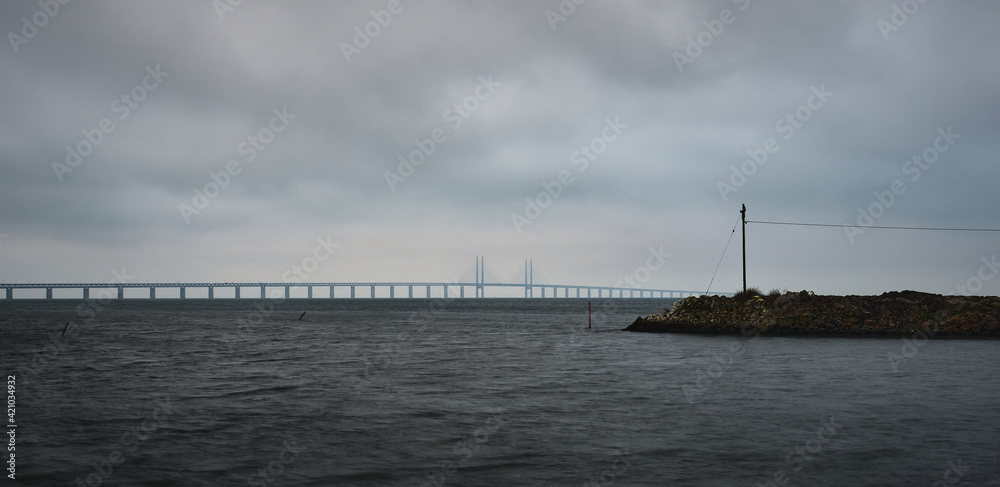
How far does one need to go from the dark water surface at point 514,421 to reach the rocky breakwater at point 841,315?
1427 centimetres

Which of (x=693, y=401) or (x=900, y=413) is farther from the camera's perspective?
(x=693, y=401)

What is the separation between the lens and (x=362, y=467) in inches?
452

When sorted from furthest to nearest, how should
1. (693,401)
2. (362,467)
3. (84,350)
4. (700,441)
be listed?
(84,350) < (693,401) < (700,441) < (362,467)

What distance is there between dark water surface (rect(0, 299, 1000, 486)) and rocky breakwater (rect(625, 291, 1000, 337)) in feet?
46.8

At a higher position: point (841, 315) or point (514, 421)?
point (841, 315)

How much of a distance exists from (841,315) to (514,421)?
126ft

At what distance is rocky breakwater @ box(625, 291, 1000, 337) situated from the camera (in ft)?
146

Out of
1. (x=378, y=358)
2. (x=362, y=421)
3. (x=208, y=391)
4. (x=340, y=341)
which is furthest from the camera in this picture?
(x=340, y=341)

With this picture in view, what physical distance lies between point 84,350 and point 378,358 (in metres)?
17.9

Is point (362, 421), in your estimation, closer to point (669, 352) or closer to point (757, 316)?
point (669, 352)

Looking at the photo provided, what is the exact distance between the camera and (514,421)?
1546cm

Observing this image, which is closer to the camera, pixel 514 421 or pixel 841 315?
pixel 514 421

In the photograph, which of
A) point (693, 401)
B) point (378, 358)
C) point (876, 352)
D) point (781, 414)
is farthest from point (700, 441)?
point (876, 352)

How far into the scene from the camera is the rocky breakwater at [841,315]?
1756 inches
